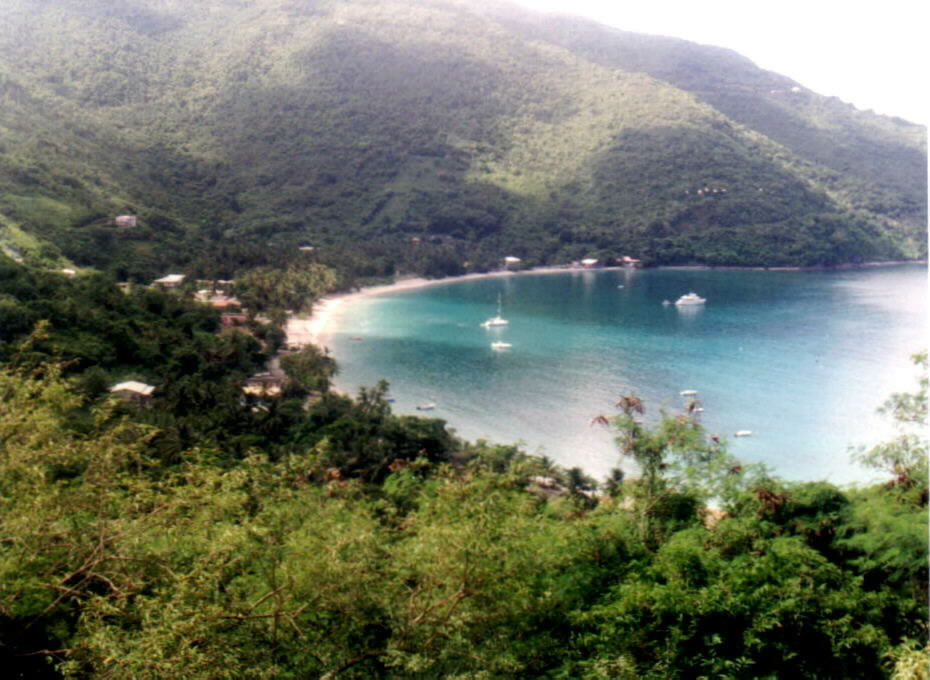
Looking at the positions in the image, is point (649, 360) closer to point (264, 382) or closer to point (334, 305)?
point (264, 382)

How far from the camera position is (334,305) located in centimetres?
4097

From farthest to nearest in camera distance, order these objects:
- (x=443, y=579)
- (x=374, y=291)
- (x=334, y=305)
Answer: (x=374, y=291), (x=334, y=305), (x=443, y=579)

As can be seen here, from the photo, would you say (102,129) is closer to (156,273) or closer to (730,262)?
(156,273)

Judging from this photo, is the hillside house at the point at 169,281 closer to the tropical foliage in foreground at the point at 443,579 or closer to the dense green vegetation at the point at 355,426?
the dense green vegetation at the point at 355,426

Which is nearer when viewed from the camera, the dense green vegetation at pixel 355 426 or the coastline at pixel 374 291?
the dense green vegetation at pixel 355 426

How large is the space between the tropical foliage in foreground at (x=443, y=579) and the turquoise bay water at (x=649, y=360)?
8819mm

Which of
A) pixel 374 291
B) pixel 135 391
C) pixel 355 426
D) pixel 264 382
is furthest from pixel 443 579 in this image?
pixel 374 291

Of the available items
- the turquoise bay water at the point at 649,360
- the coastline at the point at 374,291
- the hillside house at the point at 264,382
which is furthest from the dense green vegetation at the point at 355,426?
the turquoise bay water at the point at 649,360

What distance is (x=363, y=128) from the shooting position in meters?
76.3

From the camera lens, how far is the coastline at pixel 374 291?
A: 1294 inches

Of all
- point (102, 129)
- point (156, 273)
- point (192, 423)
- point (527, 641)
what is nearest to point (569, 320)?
point (156, 273)

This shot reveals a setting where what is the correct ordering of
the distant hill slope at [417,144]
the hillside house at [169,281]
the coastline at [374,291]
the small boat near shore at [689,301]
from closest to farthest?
1. the coastline at [374,291]
2. the hillside house at [169,281]
3. the small boat near shore at [689,301]
4. the distant hill slope at [417,144]

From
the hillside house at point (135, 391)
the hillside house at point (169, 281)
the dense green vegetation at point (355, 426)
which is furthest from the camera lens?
the hillside house at point (169, 281)

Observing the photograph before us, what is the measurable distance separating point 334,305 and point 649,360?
18.1 metres
